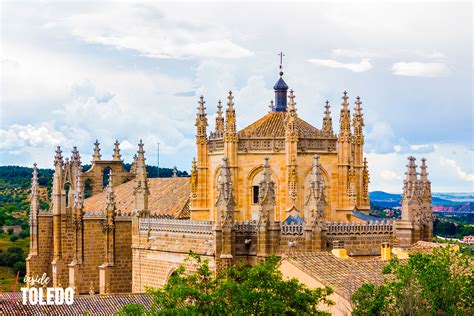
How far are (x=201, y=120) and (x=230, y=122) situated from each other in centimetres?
270

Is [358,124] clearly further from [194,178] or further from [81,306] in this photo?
[81,306]

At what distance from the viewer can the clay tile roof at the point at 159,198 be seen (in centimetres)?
6144

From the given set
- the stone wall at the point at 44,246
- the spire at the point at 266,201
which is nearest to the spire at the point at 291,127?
the spire at the point at 266,201

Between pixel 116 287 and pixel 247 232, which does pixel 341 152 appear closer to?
pixel 247 232

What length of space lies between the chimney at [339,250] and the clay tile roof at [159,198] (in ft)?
38.6

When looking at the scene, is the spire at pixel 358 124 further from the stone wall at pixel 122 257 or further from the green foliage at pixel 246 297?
the green foliage at pixel 246 297

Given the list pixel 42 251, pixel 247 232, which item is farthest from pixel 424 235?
pixel 42 251

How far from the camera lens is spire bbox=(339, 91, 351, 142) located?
5597 centimetres

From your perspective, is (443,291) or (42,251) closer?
(443,291)

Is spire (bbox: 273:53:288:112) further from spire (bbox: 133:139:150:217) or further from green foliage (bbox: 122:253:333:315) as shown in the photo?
green foliage (bbox: 122:253:333:315)

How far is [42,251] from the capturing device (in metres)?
65.9

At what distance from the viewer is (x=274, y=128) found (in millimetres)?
55969

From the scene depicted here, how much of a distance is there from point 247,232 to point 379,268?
8219mm

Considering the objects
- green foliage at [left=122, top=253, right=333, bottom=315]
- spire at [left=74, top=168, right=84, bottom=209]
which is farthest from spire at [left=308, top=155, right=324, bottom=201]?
spire at [left=74, top=168, right=84, bottom=209]
